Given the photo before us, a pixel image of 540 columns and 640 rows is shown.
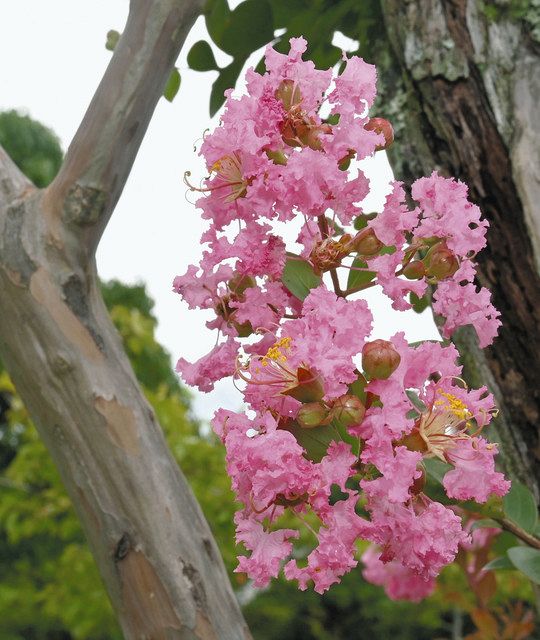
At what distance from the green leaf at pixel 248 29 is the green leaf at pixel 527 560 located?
3.10 feet

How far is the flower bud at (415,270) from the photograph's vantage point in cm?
86

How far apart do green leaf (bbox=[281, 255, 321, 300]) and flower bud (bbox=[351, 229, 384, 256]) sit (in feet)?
0.15

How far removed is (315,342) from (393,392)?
8 centimetres

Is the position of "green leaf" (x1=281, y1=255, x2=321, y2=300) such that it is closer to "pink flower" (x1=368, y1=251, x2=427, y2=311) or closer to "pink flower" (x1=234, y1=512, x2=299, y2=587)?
"pink flower" (x1=368, y1=251, x2=427, y2=311)

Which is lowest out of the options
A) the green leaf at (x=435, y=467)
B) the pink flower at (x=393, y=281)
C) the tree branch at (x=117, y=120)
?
the green leaf at (x=435, y=467)

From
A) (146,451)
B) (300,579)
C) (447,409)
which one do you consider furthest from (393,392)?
(146,451)

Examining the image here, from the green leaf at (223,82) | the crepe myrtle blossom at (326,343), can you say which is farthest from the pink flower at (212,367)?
the green leaf at (223,82)

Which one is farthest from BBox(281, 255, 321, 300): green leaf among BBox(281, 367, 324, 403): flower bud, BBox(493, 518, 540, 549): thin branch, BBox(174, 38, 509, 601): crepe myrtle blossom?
BBox(493, 518, 540, 549): thin branch

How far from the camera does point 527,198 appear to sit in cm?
132

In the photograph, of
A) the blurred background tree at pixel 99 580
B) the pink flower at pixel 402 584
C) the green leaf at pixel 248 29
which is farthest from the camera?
the blurred background tree at pixel 99 580

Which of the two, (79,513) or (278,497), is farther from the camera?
(79,513)

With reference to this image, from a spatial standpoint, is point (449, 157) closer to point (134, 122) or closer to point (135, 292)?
point (134, 122)

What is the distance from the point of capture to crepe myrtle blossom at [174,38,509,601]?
2.45ft

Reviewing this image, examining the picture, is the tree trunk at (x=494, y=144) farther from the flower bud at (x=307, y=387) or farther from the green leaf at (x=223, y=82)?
the flower bud at (x=307, y=387)
